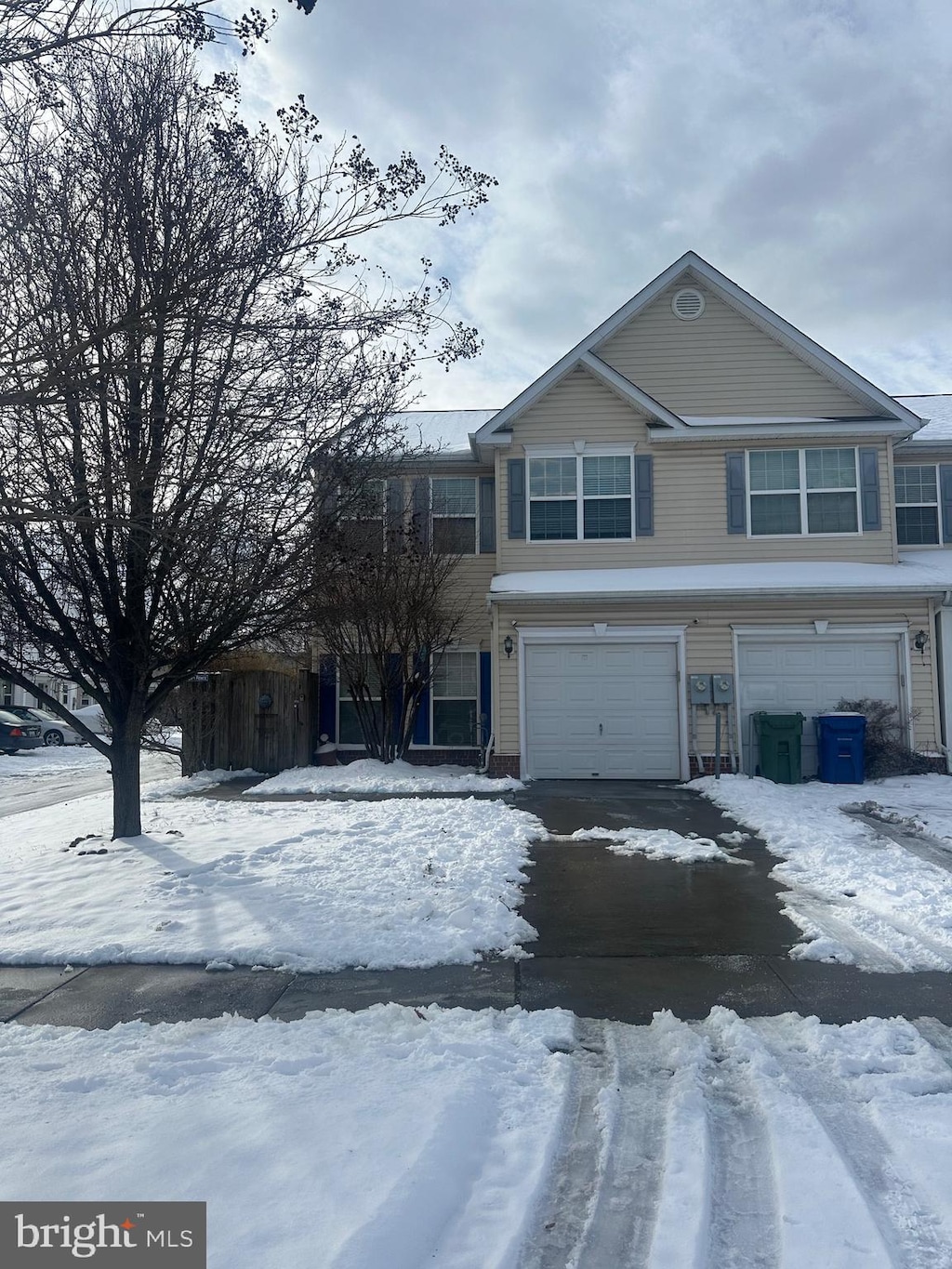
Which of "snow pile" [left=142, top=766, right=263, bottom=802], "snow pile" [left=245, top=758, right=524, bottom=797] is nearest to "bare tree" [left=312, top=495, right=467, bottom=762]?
"snow pile" [left=245, top=758, right=524, bottom=797]

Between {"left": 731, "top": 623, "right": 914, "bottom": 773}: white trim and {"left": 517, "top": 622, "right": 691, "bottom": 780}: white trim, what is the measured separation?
0.85 metres

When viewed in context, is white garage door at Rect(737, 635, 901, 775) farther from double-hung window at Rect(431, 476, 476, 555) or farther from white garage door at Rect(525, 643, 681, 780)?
double-hung window at Rect(431, 476, 476, 555)

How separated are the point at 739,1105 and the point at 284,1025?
7.13 feet

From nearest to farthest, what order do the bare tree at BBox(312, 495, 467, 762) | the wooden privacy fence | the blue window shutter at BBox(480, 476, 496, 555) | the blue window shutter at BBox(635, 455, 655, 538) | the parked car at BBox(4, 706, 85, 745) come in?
the bare tree at BBox(312, 495, 467, 762) → the blue window shutter at BBox(635, 455, 655, 538) → the wooden privacy fence → the blue window shutter at BBox(480, 476, 496, 555) → the parked car at BBox(4, 706, 85, 745)

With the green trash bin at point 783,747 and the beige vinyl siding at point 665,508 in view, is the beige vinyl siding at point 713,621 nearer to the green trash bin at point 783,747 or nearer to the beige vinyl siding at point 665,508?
the green trash bin at point 783,747

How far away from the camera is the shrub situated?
13102 millimetres

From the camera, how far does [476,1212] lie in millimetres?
2828

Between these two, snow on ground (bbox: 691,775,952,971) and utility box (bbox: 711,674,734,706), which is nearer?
snow on ground (bbox: 691,775,952,971)

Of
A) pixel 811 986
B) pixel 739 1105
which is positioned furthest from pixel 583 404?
pixel 739 1105

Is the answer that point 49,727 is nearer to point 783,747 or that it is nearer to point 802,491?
point 783,747

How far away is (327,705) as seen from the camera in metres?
17.0

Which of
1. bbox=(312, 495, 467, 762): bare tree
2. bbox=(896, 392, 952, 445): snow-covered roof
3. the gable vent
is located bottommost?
bbox=(312, 495, 467, 762): bare tree

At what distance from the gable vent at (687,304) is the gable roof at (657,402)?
9.5 inches

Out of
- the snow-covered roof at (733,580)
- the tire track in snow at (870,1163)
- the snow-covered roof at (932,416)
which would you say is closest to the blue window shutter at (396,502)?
the snow-covered roof at (733,580)
